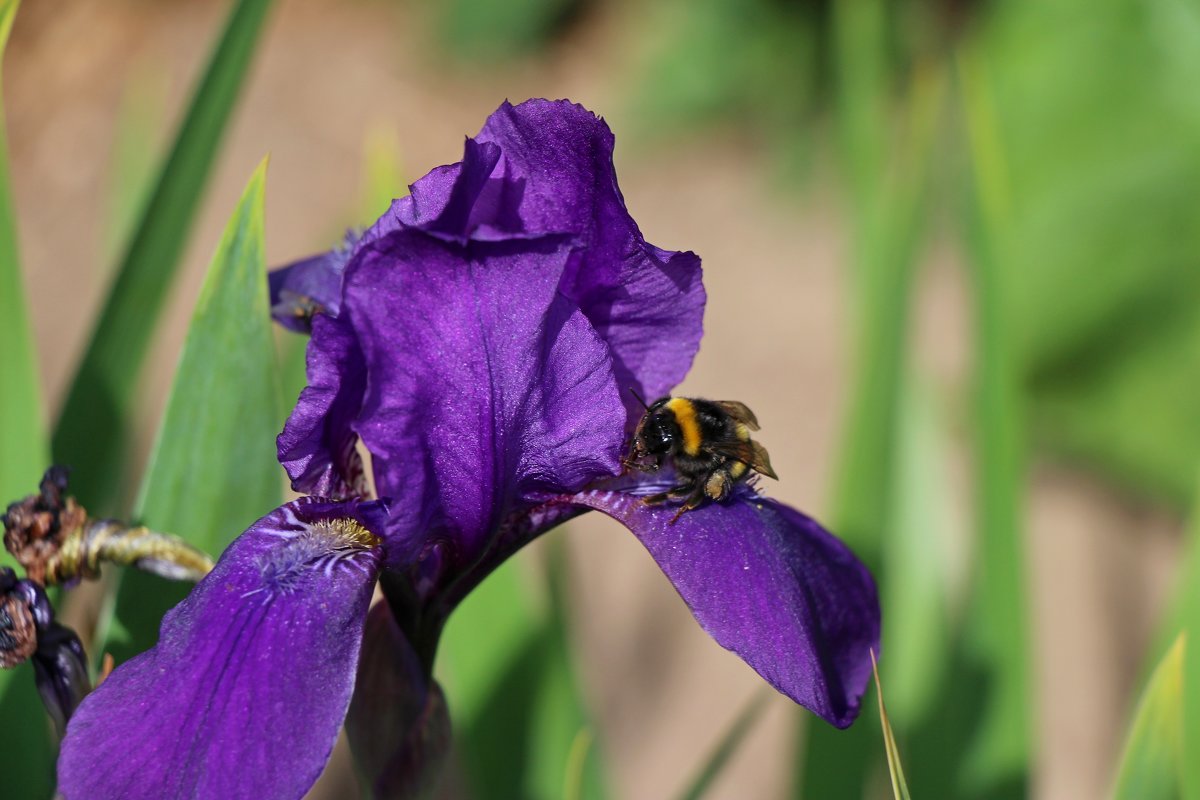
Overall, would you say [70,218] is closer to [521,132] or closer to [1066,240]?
[1066,240]

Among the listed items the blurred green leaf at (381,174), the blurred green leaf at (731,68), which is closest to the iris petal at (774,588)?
the blurred green leaf at (381,174)

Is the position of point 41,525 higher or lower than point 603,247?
lower

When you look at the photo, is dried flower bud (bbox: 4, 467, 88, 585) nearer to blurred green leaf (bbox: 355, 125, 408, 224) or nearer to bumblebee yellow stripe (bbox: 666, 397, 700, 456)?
bumblebee yellow stripe (bbox: 666, 397, 700, 456)

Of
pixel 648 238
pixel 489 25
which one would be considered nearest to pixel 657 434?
pixel 648 238

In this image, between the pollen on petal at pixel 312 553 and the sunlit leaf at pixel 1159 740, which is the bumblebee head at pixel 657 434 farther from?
the sunlit leaf at pixel 1159 740

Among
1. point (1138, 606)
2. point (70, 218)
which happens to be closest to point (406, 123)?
point (70, 218)

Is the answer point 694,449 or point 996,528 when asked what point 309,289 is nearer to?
point 694,449
